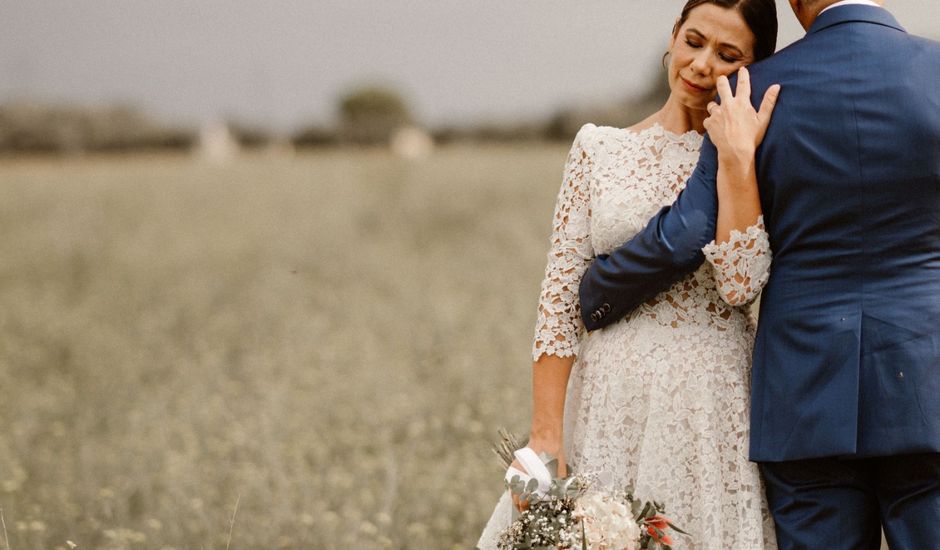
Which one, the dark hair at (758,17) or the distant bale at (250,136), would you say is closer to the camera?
the dark hair at (758,17)

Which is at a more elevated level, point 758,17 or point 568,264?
point 758,17

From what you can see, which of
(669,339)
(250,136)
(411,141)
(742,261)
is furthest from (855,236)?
(250,136)

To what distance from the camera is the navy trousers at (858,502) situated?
2.17m

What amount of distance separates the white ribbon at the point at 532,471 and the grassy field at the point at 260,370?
3.73 ft

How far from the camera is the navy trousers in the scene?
217 cm

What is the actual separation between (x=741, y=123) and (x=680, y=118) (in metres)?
0.39

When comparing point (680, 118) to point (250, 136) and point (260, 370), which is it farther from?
point (250, 136)

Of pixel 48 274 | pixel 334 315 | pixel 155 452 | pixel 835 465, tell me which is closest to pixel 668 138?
pixel 835 465

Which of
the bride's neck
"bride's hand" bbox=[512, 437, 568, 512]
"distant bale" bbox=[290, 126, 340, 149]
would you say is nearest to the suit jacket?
the bride's neck

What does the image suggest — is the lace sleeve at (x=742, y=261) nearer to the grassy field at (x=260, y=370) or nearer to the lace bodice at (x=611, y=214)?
the lace bodice at (x=611, y=214)

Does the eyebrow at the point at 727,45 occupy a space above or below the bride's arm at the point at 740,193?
above

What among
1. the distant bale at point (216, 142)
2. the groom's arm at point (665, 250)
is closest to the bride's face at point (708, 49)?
the groom's arm at point (665, 250)

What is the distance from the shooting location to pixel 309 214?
15977mm

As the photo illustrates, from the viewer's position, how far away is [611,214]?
8.30 feet
